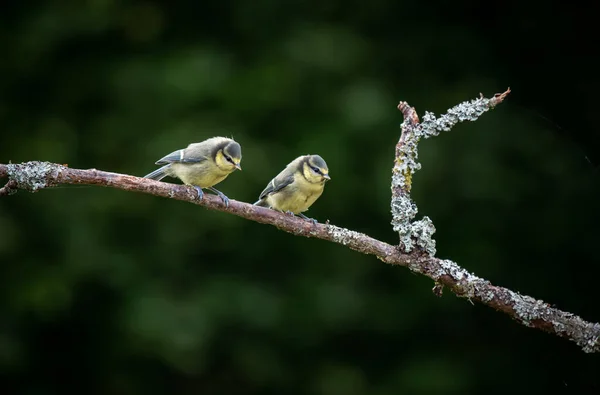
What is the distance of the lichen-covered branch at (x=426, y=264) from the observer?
229 centimetres

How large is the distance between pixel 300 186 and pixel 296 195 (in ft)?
0.17

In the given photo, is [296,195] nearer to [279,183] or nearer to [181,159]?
[279,183]

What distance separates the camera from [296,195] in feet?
12.4

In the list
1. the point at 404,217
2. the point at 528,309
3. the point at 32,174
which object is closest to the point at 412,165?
the point at 404,217

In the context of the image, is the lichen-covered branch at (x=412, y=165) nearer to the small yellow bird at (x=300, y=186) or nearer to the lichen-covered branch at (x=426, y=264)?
the lichen-covered branch at (x=426, y=264)

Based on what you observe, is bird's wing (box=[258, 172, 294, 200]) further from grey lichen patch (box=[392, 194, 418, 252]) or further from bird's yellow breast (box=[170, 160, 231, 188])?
grey lichen patch (box=[392, 194, 418, 252])

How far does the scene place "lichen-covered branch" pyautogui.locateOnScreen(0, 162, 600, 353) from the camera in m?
2.29

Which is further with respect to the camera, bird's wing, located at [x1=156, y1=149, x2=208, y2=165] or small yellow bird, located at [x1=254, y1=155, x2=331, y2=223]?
small yellow bird, located at [x1=254, y1=155, x2=331, y2=223]

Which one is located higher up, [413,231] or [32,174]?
[413,231]

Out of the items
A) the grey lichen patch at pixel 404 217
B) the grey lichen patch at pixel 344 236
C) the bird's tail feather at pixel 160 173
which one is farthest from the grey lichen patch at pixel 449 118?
the bird's tail feather at pixel 160 173

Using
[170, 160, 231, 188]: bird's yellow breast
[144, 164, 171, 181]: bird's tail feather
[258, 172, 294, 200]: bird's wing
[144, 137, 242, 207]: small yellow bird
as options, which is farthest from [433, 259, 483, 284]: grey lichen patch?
[144, 164, 171, 181]: bird's tail feather

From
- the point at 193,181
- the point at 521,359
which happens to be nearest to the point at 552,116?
the point at 521,359

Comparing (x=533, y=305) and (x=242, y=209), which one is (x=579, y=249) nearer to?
(x=533, y=305)

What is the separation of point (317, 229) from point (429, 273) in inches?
17.5
